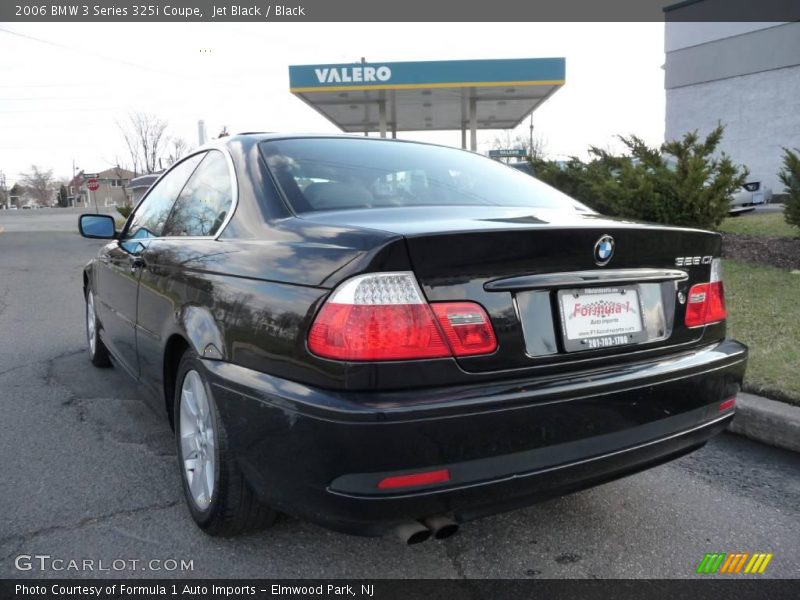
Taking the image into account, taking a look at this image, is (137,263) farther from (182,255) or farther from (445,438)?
(445,438)

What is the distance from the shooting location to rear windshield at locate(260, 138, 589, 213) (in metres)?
2.60

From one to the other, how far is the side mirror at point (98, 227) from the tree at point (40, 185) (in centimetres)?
11775

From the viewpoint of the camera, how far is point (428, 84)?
21.8 metres

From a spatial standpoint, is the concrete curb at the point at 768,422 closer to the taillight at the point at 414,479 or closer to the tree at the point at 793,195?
the taillight at the point at 414,479

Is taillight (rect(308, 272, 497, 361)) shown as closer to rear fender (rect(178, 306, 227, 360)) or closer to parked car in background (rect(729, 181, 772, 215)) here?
rear fender (rect(178, 306, 227, 360))

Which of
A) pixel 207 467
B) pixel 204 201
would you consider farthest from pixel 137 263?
pixel 207 467

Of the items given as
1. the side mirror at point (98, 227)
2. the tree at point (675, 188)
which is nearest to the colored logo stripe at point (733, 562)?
the side mirror at point (98, 227)

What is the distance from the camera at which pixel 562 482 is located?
80.1 inches

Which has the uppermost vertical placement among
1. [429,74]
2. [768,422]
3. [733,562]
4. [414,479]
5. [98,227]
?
[429,74]

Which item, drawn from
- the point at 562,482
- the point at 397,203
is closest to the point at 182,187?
the point at 397,203

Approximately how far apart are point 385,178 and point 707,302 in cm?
142
